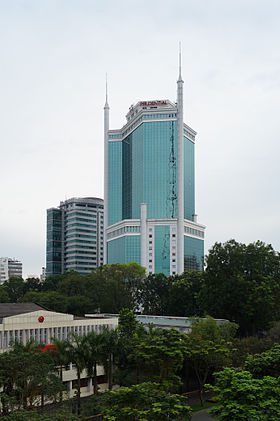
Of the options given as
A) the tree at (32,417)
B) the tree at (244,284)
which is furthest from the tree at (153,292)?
the tree at (32,417)

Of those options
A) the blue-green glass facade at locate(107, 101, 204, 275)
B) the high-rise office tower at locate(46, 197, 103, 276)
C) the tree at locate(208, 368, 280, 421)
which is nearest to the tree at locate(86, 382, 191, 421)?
the tree at locate(208, 368, 280, 421)

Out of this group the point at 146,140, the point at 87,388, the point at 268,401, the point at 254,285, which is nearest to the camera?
the point at 268,401

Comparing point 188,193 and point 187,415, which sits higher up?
point 188,193

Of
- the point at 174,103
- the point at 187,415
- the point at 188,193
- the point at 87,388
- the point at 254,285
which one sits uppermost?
the point at 174,103

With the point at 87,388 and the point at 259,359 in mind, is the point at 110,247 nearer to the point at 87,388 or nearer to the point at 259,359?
the point at 87,388

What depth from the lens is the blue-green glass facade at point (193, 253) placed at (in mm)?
140850

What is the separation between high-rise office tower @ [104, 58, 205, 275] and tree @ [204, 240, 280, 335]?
251ft

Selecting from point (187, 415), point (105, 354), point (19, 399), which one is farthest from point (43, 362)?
point (187, 415)

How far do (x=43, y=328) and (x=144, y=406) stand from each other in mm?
20894

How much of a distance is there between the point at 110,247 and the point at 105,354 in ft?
378

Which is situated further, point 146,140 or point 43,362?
point 146,140

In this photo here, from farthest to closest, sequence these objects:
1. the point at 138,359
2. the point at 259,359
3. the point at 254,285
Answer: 1. the point at 254,285
2. the point at 138,359
3. the point at 259,359

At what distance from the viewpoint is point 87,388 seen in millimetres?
45094

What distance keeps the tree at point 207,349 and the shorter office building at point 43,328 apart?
899 cm
